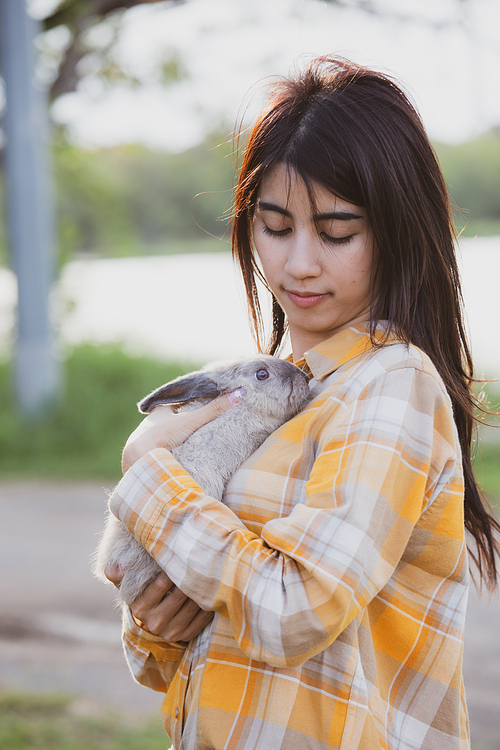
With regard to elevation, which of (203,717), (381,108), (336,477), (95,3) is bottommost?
(203,717)

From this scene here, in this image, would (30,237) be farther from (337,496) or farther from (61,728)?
(337,496)

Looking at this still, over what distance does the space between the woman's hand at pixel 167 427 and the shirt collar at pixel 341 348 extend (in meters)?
0.40

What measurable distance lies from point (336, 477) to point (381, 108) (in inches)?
38.8

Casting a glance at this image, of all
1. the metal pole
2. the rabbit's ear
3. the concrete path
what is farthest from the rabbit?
the metal pole

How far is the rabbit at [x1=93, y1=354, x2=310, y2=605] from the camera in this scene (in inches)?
74.6

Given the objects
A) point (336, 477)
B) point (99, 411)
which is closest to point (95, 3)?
point (99, 411)

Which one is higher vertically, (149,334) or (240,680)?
(240,680)

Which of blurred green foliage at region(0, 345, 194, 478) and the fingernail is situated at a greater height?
the fingernail

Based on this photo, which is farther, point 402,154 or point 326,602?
point 402,154

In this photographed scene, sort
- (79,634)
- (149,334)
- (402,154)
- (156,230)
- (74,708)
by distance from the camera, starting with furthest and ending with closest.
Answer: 1. (156,230)
2. (149,334)
3. (79,634)
4. (74,708)
5. (402,154)

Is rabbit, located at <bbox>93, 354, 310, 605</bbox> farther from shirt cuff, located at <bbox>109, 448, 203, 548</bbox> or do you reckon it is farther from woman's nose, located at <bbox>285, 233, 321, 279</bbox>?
woman's nose, located at <bbox>285, 233, 321, 279</bbox>

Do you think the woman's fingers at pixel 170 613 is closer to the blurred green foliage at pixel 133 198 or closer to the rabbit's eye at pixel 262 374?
the rabbit's eye at pixel 262 374

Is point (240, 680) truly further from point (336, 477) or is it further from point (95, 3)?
point (95, 3)

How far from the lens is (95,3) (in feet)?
27.7
